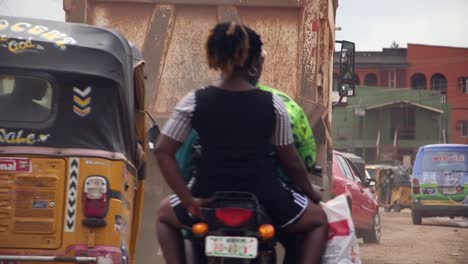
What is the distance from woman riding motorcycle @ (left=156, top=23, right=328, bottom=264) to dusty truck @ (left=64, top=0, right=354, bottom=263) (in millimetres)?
6381

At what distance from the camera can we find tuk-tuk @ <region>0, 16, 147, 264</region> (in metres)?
6.98

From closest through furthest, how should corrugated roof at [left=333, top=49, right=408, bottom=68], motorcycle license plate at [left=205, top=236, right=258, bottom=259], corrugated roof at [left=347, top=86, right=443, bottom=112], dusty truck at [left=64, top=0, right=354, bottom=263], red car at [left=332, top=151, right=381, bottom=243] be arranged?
motorcycle license plate at [left=205, top=236, right=258, bottom=259]
dusty truck at [left=64, top=0, right=354, bottom=263]
red car at [left=332, top=151, right=381, bottom=243]
corrugated roof at [left=347, top=86, right=443, bottom=112]
corrugated roof at [left=333, top=49, right=408, bottom=68]

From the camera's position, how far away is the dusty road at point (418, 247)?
14.3m

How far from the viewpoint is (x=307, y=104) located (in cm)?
1098

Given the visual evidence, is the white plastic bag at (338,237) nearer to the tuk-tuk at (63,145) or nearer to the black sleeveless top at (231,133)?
the black sleeveless top at (231,133)

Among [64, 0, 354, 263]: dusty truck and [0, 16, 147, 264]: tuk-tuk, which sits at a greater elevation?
[64, 0, 354, 263]: dusty truck

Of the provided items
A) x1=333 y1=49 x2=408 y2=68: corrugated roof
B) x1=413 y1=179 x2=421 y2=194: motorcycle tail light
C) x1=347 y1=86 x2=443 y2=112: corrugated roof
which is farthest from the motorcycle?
x1=333 y1=49 x2=408 y2=68: corrugated roof

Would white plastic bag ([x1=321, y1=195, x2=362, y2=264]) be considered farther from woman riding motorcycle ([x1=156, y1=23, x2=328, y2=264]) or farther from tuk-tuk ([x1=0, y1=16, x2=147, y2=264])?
tuk-tuk ([x1=0, y1=16, x2=147, y2=264])

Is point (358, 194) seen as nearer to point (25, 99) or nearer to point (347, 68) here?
point (347, 68)

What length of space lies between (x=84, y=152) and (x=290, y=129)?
2.78 metres

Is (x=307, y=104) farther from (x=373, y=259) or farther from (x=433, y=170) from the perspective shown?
(x=433, y=170)

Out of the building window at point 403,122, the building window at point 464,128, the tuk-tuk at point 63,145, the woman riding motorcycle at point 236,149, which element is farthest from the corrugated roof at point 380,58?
the woman riding motorcycle at point 236,149

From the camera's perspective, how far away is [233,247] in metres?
4.36

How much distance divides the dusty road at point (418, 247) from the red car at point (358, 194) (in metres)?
0.29
